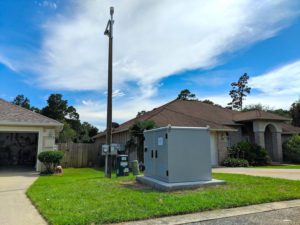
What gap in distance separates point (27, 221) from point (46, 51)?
9.16m

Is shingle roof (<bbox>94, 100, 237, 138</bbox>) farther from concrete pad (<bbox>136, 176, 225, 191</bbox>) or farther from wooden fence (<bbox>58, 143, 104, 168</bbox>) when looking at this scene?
concrete pad (<bbox>136, 176, 225, 191</bbox>)

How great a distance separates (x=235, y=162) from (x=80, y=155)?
11300 mm

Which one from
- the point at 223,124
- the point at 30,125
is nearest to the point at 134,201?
the point at 30,125

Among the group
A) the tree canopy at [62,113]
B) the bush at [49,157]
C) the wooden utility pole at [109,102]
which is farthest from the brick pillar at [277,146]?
the tree canopy at [62,113]

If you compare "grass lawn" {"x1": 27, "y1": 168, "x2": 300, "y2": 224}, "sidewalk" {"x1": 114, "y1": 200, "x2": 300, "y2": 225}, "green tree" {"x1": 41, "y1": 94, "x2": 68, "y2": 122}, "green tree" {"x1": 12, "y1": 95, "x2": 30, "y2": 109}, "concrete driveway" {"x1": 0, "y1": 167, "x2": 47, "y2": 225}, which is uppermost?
"green tree" {"x1": 12, "y1": 95, "x2": 30, "y2": 109}

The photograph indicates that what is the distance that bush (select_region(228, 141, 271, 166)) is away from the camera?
18948 millimetres

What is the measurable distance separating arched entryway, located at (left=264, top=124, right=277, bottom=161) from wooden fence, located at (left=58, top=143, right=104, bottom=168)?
556 inches

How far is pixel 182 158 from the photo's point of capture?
838cm

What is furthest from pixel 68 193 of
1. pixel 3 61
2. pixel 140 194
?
pixel 3 61

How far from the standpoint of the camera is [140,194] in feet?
23.4

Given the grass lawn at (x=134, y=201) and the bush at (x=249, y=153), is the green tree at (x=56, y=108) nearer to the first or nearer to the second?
the bush at (x=249, y=153)

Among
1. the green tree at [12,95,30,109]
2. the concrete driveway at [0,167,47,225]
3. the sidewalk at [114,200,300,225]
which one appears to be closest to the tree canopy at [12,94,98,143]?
the green tree at [12,95,30,109]

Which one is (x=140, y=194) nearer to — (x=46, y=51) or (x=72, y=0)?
(x=72, y=0)

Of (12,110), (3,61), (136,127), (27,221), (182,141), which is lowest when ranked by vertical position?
(27,221)
